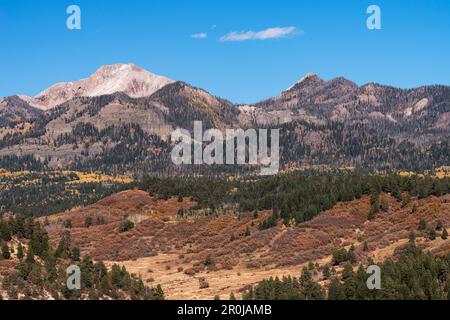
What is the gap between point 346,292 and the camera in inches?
2606

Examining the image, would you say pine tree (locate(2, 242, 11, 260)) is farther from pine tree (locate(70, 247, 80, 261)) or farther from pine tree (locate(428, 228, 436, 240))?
pine tree (locate(428, 228, 436, 240))

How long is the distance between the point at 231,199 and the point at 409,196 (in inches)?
2772

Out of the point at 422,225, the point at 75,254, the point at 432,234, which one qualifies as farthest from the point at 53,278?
the point at 422,225

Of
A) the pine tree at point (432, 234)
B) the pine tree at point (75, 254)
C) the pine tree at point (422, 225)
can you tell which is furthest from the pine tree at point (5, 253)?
the pine tree at point (422, 225)

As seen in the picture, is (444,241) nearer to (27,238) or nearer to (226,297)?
(226,297)

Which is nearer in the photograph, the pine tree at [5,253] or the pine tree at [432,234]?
the pine tree at [5,253]

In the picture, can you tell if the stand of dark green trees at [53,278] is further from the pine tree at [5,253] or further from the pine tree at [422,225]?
the pine tree at [422,225]

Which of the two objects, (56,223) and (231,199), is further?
(231,199)

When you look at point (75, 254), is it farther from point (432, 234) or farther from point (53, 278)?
point (432, 234)

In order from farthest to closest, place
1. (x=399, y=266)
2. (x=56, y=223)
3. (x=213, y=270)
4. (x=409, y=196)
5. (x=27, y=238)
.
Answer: (x=56, y=223)
(x=409, y=196)
(x=213, y=270)
(x=27, y=238)
(x=399, y=266)

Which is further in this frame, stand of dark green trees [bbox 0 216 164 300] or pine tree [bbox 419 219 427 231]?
pine tree [bbox 419 219 427 231]

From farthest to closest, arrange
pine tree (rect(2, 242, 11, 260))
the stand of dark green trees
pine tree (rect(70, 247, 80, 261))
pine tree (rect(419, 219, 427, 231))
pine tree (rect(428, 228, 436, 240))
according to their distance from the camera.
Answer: pine tree (rect(419, 219, 427, 231))
pine tree (rect(428, 228, 436, 240))
pine tree (rect(70, 247, 80, 261))
pine tree (rect(2, 242, 11, 260))
the stand of dark green trees

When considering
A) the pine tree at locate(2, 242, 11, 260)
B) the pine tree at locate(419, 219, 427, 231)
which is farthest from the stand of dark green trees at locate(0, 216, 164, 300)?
the pine tree at locate(419, 219, 427, 231)

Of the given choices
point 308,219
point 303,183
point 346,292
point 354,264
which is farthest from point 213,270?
point 303,183
